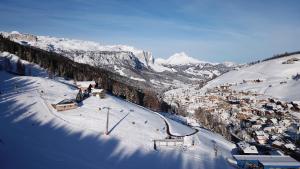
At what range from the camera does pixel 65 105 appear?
5916cm

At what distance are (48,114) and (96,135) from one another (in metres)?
10.3

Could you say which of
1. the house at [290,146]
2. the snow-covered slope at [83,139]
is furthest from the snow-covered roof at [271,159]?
the house at [290,146]

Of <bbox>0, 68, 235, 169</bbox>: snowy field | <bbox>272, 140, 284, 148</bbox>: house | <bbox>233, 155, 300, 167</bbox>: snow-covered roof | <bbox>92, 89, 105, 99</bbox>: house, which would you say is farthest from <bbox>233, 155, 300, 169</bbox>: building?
<bbox>92, 89, 105, 99</bbox>: house

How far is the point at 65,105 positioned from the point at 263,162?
33.6 m

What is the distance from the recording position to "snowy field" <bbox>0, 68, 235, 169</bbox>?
1421 inches

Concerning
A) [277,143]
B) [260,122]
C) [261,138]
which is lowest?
[277,143]

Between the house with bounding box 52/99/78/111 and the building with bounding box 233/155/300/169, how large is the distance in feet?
94.8

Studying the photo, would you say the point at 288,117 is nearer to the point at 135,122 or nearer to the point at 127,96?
the point at 127,96

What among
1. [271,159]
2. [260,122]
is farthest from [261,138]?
[271,159]

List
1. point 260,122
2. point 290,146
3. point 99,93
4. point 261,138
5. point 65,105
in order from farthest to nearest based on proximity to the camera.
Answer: point 260,122 → point 261,138 → point 99,93 → point 290,146 → point 65,105

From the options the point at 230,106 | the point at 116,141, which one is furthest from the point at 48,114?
the point at 230,106

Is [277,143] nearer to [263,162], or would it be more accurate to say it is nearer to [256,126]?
[256,126]

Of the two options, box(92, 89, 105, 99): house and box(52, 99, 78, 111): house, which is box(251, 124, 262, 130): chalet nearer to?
box(92, 89, 105, 99): house

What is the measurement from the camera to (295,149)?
74812mm
